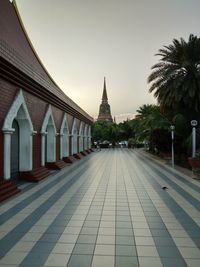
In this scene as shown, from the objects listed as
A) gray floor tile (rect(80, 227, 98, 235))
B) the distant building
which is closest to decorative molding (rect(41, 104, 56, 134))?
gray floor tile (rect(80, 227, 98, 235))

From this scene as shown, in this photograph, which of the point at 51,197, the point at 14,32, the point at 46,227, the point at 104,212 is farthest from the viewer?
the point at 14,32

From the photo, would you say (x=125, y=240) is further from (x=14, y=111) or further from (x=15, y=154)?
(x=15, y=154)

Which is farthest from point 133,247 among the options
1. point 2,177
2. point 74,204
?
point 2,177

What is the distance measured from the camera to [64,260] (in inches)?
179

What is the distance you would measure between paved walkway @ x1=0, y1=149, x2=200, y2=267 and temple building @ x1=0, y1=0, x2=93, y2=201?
1285mm

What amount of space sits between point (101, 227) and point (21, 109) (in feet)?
21.7

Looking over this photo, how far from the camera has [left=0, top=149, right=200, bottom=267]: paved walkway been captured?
4.64 meters

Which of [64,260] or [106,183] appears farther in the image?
[106,183]

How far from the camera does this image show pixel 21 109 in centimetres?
1145

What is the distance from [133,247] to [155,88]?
57.1 feet

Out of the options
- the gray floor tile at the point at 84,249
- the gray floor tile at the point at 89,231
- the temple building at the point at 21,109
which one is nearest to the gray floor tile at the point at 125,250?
the gray floor tile at the point at 84,249

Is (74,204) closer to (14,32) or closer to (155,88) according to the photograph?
(14,32)

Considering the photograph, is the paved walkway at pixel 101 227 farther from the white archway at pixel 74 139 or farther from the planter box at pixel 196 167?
the white archway at pixel 74 139

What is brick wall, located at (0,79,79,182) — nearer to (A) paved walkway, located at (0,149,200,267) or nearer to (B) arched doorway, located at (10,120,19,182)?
(B) arched doorway, located at (10,120,19,182)
